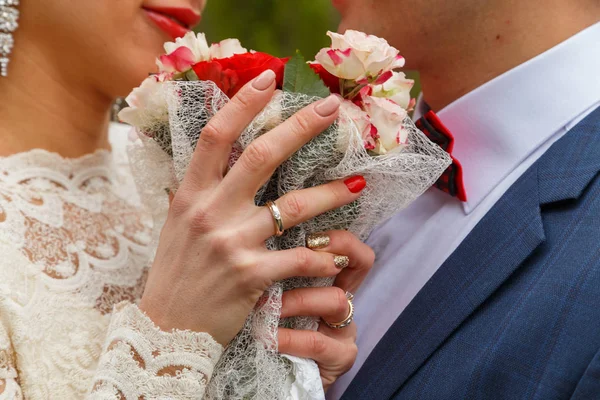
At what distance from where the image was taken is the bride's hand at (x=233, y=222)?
Result: 1.25m

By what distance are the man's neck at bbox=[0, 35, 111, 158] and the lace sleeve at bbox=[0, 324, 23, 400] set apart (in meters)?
0.55

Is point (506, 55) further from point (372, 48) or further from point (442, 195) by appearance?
point (372, 48)

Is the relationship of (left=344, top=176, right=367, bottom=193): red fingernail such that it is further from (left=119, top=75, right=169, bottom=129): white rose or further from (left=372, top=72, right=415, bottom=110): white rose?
(left=119, top=75, right=169, bottom=129): white rose

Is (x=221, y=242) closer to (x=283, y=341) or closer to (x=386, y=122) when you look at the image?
(x=283, y=341)

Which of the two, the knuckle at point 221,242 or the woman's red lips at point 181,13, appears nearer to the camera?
the knuckle at point 221,242

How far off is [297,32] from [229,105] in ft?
13.2

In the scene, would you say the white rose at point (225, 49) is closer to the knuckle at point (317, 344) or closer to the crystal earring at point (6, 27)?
the knuckle at point (317, 344)

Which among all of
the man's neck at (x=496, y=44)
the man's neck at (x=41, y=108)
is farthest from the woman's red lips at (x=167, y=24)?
the man's neck at (x=496, y=44)

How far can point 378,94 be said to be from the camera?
1344 millimetres

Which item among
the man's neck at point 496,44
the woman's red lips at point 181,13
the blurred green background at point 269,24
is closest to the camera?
the man's neck at point 496,44

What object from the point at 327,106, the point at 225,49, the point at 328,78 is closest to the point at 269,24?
the point at 225,49

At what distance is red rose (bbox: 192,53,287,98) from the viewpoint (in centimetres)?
132

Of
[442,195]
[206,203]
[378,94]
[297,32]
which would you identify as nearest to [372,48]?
[378,94]

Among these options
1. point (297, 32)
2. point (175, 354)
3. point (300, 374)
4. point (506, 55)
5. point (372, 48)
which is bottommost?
point (300, 374)
